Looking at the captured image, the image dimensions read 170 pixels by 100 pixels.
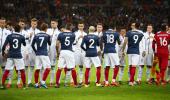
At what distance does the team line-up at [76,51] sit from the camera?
17859mm

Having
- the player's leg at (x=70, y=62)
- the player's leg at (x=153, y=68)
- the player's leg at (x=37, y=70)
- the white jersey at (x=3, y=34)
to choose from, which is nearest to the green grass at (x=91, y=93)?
the player's leg at (x=37, y=70)

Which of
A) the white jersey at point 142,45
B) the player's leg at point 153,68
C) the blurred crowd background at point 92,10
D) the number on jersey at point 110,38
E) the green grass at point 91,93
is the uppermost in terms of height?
the blurred crowd background at point 92,10

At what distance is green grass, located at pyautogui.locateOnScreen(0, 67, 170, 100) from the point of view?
1577cm

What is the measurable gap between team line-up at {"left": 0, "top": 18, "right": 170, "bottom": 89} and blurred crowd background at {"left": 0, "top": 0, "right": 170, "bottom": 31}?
735 inches

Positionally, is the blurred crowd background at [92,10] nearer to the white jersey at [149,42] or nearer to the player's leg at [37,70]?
the white jersey at [149,42]

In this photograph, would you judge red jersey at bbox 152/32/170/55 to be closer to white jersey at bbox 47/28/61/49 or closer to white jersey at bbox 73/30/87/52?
white jersey at bbox 73/30/87/52

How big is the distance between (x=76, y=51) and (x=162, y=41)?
11.4 ft

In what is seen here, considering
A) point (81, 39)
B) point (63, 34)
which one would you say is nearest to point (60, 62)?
point (63, 34)

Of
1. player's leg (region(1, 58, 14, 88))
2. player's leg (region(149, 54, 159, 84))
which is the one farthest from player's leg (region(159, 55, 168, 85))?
player's leg (region(1, 58, 14, 88))

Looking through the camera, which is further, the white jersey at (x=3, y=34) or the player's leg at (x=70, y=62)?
the white jersey at (x=3, y=34)

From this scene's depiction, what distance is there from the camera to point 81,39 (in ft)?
65.8

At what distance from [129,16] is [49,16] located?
6905mm

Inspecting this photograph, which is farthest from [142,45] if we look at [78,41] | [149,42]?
[78,41]

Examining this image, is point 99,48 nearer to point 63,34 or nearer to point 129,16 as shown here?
point 63,34
